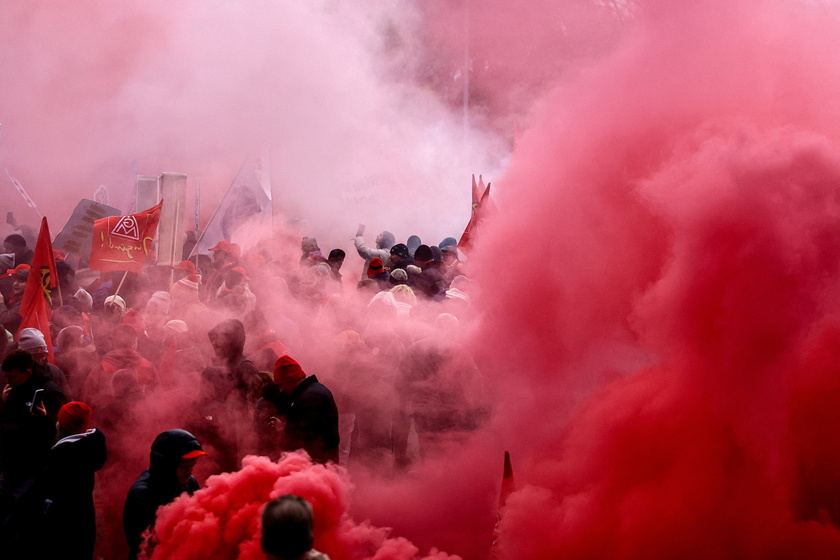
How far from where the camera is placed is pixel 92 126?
1477cm

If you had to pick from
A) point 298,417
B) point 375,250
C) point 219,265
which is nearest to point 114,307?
point 219,265

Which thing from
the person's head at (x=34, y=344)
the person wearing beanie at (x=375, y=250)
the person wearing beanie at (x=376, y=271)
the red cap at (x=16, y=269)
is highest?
the person wearing beanie at (x=375, y=250)

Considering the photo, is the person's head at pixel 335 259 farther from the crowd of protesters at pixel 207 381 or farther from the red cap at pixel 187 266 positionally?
the red cap at pixel 187 266

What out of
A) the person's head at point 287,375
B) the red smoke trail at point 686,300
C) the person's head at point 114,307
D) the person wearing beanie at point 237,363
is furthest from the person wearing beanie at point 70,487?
the person's head at point 114,307

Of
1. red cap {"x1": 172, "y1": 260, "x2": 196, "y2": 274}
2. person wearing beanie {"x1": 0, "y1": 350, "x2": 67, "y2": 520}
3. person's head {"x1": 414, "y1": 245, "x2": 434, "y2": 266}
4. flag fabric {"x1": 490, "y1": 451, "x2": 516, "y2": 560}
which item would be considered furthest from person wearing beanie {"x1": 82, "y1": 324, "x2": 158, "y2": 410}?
person's head {"x1": 414, "y1": 245, "x2": 434, "y2": 266}

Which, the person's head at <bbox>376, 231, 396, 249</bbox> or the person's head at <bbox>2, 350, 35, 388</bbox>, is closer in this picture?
the person's head at <bbox>2, 350, 35, 388</bbox>

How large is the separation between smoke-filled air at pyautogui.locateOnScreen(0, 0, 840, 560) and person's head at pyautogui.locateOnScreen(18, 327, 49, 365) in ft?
0.06

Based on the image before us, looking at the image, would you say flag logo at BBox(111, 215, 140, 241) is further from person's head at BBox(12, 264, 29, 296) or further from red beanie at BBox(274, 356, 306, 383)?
red beanie at BBox(274, 356, 306, 383)

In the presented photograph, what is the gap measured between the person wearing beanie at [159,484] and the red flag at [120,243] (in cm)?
439

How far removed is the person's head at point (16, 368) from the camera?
5039mm

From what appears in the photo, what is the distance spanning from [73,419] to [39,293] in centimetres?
275

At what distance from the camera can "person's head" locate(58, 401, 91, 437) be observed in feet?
14.8

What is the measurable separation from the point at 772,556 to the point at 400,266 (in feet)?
17.5

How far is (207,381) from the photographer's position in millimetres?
5848
